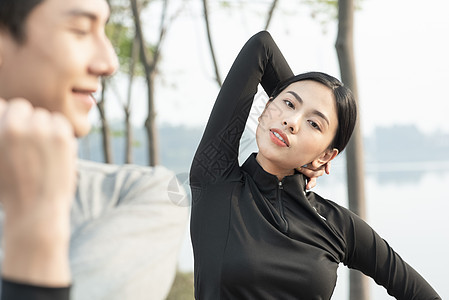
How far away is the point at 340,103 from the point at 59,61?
4.77ft

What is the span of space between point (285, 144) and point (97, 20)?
1195mm

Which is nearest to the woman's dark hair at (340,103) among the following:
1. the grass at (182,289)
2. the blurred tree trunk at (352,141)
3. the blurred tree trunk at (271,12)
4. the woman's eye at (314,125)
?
the woman's eye at (314,125)

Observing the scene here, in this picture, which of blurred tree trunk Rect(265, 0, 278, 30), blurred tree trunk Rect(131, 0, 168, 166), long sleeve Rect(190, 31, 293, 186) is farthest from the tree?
long sleeve Rect(190, 31, 293, 186)

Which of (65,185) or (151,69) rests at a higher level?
(65,185)

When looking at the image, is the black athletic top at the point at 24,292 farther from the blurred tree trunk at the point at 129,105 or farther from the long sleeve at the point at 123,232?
the blurred tree trunk at the point at 129,105

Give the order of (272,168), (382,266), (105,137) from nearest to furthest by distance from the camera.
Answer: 1. (272,168)
2. (382,266)
3. (105,137)

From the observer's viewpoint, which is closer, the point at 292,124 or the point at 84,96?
the point at 84,96

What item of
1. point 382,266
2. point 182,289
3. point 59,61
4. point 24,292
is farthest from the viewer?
point 182,289

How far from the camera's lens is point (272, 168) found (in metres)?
2.23

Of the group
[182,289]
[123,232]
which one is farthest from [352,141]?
[182,289]

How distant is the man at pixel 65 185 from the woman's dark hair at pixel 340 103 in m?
1.13

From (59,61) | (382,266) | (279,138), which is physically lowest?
(382,266)

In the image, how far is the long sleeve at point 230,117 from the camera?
2279mm

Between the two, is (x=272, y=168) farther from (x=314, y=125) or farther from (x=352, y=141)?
(x=352, y=141)
